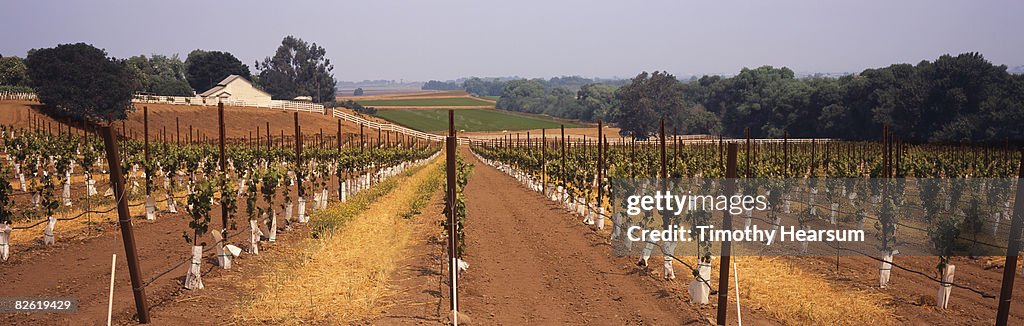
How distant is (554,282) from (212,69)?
114972 mm

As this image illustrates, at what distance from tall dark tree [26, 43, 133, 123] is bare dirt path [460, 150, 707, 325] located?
50.8 m

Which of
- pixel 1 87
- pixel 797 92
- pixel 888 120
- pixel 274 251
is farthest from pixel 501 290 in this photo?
pixel 797 92

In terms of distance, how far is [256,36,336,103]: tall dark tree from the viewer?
410 ft

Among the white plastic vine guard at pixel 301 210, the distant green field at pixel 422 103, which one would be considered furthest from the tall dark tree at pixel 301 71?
the white plastic vine guard at pixel 301 210

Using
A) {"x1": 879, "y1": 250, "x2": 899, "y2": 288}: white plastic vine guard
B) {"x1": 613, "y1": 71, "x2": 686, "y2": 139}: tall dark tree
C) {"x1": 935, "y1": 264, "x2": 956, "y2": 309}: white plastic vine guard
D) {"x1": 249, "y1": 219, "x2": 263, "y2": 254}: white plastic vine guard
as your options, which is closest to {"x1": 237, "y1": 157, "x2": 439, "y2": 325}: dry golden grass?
{"x1": 249, "y1": 219, "x2": 263, "y2": 254}: white plastic vine guard

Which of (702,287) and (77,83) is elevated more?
(77,83)

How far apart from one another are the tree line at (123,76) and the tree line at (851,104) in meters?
49.8

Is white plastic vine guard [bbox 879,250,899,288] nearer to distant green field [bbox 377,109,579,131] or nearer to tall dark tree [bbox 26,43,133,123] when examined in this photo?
tall dark tree [bbox 26,43,133,123]

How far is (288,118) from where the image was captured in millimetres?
84000

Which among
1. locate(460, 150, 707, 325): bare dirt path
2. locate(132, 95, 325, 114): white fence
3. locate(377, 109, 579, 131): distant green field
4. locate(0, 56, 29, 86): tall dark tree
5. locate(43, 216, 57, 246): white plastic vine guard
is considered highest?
locate(0, 56, 29, 86): tall dark tree

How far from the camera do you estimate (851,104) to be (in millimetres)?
83562

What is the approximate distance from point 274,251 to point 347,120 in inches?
2998

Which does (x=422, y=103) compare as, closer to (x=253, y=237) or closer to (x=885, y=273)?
(x=253, y=237)

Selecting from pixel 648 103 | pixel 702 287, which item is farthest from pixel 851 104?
pixel 702 287
